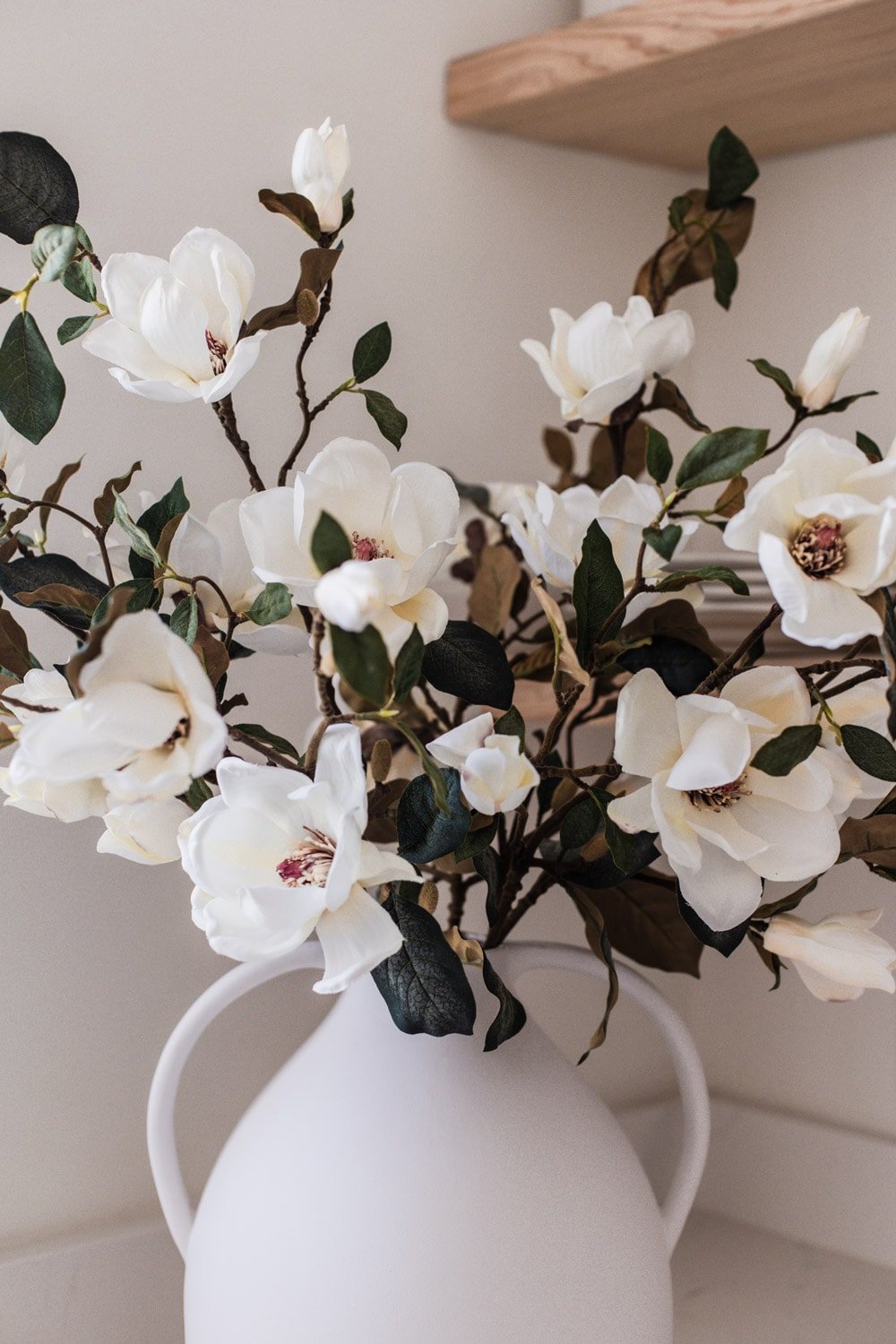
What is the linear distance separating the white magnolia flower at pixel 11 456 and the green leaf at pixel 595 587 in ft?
0.86

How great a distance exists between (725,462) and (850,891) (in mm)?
604

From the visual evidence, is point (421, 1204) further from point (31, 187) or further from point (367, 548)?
point (31, 187)

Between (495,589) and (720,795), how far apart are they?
227mm

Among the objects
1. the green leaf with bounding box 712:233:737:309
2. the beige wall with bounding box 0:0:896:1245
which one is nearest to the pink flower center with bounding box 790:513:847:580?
the green leaf with bounding box 712:233:737:309

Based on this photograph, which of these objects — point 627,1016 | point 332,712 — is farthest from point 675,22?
point 627,1016

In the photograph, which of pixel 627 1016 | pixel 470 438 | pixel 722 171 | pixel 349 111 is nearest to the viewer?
pixel 722 171

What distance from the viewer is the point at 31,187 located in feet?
1.86

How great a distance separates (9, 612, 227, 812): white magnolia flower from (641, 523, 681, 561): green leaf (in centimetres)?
19

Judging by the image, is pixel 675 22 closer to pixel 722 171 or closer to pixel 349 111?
pixel 722 171

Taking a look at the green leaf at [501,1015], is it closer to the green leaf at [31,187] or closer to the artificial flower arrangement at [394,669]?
the artificial flower arrangement at [394,669]

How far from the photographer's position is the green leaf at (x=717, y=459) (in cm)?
53

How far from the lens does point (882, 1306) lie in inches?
37.4

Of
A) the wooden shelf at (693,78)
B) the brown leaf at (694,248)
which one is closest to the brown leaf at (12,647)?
the brown leaf at (694,248)

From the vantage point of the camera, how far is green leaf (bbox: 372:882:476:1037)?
537 mm
